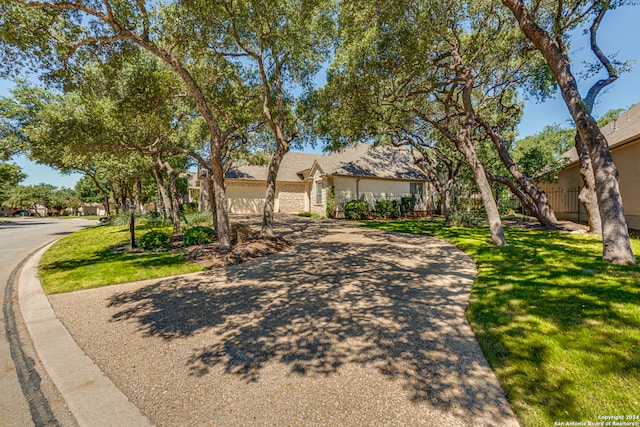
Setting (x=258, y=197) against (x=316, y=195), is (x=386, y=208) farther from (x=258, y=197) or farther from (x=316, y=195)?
(x=258, y=197)

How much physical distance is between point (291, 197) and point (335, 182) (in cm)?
645

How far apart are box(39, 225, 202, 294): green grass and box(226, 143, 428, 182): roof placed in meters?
13.5

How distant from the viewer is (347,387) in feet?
8.69

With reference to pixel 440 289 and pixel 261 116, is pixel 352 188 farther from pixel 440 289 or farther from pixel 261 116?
pixel 440 289

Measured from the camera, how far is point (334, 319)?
4.08 metres

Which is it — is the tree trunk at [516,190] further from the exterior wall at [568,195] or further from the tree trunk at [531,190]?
the exterior wall at [568,195]

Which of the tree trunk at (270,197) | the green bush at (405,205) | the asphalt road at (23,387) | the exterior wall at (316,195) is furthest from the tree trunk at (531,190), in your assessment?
the asphalt road at (23,387)

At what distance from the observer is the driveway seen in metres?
2.40

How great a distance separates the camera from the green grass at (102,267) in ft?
20.2

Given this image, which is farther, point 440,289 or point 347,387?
point 440,289

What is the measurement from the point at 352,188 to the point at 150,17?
15.1 meters

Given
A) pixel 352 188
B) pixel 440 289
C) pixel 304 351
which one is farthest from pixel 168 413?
pixel 352 188

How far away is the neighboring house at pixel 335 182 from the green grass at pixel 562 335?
14671 mm

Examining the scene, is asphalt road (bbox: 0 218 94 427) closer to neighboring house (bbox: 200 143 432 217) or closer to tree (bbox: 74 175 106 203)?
neighboring house (bbox: 200 143 432 217)
